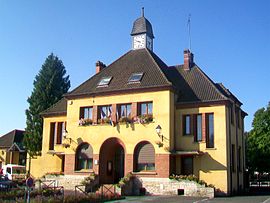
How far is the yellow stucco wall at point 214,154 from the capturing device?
30.3 metres

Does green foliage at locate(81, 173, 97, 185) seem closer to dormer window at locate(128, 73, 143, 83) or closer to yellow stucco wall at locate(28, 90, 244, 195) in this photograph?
yellow stucco wall at locate(28, 90, 244, 195)

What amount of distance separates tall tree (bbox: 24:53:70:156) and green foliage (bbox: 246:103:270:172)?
25.3 meters

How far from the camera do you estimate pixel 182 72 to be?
1455 inches

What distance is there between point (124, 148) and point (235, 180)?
32.2 ft

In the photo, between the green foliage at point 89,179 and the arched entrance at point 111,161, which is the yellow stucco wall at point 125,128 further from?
the green foliage at point 89,179

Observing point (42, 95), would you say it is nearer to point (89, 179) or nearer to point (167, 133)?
point (89, 179)

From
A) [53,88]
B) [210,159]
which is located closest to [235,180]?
[210,159]

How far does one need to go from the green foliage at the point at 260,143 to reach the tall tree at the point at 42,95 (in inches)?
996

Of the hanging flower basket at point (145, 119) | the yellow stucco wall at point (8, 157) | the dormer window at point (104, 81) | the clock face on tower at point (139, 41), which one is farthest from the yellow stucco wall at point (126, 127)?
the yellow stucco wall at point (8, 157)

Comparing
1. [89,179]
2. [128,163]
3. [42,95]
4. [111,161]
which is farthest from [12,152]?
[128,163]

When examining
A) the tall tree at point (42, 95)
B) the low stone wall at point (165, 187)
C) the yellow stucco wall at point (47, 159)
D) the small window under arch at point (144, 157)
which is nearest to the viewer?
the low stone wall at point (165, 187)

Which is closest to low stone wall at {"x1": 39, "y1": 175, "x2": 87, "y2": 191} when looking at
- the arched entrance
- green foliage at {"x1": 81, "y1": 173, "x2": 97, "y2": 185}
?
green foliage at {"x1": 81, "y1": 173, "x2": 97, "y2": 185}

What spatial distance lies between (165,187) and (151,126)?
505 cm

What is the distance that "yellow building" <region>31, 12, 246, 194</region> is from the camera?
31.0m
